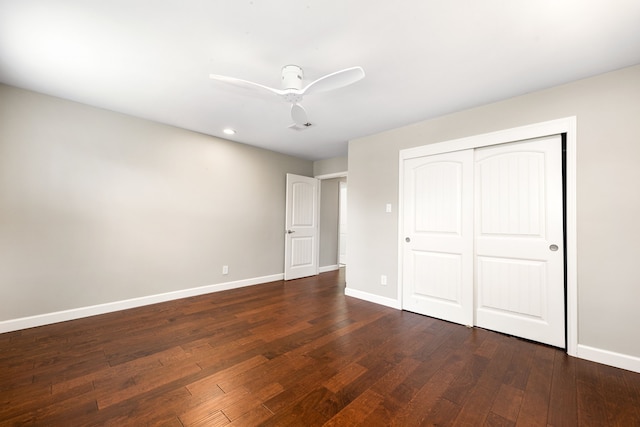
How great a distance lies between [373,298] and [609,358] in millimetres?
2247

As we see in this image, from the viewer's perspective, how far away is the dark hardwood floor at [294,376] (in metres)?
1.53

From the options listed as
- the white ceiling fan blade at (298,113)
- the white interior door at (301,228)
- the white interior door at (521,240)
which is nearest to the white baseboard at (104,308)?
the white interior door at (301,228)

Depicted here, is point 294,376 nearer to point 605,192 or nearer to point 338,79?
point 338,79

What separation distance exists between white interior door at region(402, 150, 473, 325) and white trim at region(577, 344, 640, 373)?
89 centimetres

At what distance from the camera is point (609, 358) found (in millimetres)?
2107

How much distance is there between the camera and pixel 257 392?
1.72 meters

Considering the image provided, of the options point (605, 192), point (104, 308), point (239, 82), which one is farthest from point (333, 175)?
point (104, 308)

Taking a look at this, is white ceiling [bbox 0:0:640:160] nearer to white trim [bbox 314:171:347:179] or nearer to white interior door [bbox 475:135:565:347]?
white interior door [bbox 475:135:565:347]

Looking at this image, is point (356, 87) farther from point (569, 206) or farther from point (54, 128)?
point (54, 128)

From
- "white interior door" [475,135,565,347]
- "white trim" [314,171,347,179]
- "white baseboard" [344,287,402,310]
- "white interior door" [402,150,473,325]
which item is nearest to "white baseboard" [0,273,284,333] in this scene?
"white baseboard" [344,287,402,310]

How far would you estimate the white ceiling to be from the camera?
5.19 ft

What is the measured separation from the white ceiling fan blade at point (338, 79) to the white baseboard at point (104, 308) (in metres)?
3.30

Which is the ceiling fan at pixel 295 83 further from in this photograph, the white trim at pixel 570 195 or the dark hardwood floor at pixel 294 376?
the dark hardwood floor at pixel 294 376

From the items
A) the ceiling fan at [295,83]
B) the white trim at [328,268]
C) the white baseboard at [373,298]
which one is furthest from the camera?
the white trim at [328,268]
